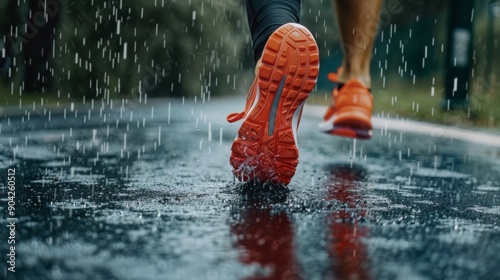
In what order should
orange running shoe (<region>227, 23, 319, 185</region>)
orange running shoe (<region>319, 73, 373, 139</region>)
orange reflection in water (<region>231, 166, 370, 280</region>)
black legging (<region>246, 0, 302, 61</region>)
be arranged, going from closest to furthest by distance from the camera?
orange reflection in water (<region>231, 166, 370, 280</region>) < orange running shoe (<region>227, 23, 319, 185</region>) < black legging (<region>246, 0, 302, 61</region>) < orange running shoe (<region>319, 73, 373, 139</region>)

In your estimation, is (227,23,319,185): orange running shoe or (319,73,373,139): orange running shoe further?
(319,73,373,139): orange running shoe

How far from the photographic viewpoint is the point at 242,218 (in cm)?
213

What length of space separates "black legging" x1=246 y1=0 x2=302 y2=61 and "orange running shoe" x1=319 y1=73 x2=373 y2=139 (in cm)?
76

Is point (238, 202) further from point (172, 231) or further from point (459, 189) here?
point (459, 189)

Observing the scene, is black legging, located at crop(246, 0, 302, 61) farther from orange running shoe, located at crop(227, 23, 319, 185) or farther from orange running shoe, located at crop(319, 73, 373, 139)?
orange running shoe, located at crop(319, 73, 373, 139)

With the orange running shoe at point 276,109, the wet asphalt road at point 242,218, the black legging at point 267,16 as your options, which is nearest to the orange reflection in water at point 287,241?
the wet asphalt road at point 242,218

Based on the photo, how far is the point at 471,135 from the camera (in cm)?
572

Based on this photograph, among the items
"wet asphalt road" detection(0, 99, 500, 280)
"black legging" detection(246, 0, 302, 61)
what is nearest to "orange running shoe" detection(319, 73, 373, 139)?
"wet asphalt road" detection(0, 99, 500, 280)

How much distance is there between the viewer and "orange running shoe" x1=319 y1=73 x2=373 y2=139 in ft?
12.2

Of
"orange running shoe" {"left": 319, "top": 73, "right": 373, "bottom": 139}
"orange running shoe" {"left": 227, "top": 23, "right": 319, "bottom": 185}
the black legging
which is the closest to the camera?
"orange running shoe" {"left": 227, "top": 23, "right": 319, "bottom": 185}

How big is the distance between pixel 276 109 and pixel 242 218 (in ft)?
2.14

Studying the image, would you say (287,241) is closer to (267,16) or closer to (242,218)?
(242,218)

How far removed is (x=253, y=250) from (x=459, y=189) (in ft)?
4.66

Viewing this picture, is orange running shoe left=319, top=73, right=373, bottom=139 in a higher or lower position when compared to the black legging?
lower
